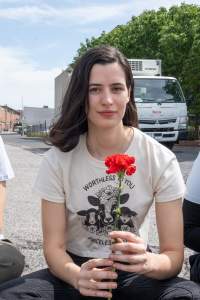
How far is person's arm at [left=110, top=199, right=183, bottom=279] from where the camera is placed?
228 centimetres

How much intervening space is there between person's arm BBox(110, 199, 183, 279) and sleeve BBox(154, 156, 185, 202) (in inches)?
1.1

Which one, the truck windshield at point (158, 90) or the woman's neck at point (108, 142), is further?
the truck windshield at point (158, 90)

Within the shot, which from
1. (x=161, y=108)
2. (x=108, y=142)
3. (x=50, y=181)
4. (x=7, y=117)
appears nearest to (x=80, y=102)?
(x=108, y=142)

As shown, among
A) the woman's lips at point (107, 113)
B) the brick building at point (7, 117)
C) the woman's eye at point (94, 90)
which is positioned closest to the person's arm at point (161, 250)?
the woman's lips at point (107, 113)

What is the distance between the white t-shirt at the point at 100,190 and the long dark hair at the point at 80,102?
0.08m

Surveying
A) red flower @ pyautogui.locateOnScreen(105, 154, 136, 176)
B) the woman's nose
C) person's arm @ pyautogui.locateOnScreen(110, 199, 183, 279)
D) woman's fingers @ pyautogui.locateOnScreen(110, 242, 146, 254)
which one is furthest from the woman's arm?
red flower @ pyautogui.locateOnScreen(105, 154, 136, 176)

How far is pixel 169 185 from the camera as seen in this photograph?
8.69ft

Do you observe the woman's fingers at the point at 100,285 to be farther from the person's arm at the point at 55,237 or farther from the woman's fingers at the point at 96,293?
the person's arm at the point at 55,237

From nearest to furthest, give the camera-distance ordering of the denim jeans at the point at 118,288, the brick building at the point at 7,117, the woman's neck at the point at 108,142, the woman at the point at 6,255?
the denim jeans at the point at 118,288 < the woman's neck at the point at 108,142 < the woman at the point at 6,255 < the brick building at the point at 7,117

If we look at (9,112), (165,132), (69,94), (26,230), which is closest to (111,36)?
(165,132)

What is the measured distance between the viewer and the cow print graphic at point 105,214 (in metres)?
2.68

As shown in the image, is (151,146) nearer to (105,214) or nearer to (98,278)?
(105,214)

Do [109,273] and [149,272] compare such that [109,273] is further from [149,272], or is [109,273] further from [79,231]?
[79,231]

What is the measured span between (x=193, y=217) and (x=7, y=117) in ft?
408
